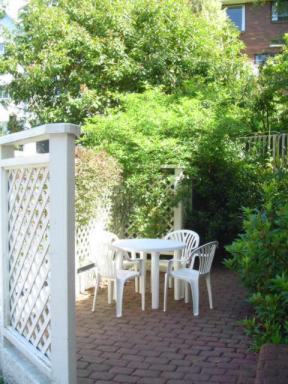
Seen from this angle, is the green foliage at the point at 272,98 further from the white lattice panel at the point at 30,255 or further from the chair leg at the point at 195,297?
the white lattice panel at the point at 30,255

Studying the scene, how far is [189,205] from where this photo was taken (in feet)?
28.2

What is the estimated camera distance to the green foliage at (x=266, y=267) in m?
3.48

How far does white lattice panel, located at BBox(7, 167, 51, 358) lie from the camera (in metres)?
3.17

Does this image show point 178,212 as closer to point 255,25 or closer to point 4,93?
point 4,93

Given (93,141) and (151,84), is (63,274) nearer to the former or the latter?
(93,141)

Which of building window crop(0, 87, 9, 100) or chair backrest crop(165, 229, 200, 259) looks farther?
building window crop(0, 87, 9, 100)

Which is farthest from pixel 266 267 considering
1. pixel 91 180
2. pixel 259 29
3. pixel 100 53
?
pixel 259 29

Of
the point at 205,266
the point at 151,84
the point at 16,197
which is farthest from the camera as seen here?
the point at 151,84

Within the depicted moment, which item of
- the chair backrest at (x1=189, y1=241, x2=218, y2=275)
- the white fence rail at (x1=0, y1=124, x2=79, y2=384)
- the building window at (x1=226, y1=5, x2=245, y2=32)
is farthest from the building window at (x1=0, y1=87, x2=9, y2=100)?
the building window at (x1=226, y1=5, x2=245, y2=32)

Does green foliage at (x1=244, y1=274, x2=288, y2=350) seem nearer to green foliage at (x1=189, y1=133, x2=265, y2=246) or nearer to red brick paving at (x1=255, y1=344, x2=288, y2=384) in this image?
red brick paving at (x1=255, y1=344, x2=288, y2=384)

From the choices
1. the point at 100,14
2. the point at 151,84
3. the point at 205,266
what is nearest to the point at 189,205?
the point at 205,266

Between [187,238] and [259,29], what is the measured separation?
14.7 meters

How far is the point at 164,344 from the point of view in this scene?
4598mm

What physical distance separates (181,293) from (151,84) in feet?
20.9
